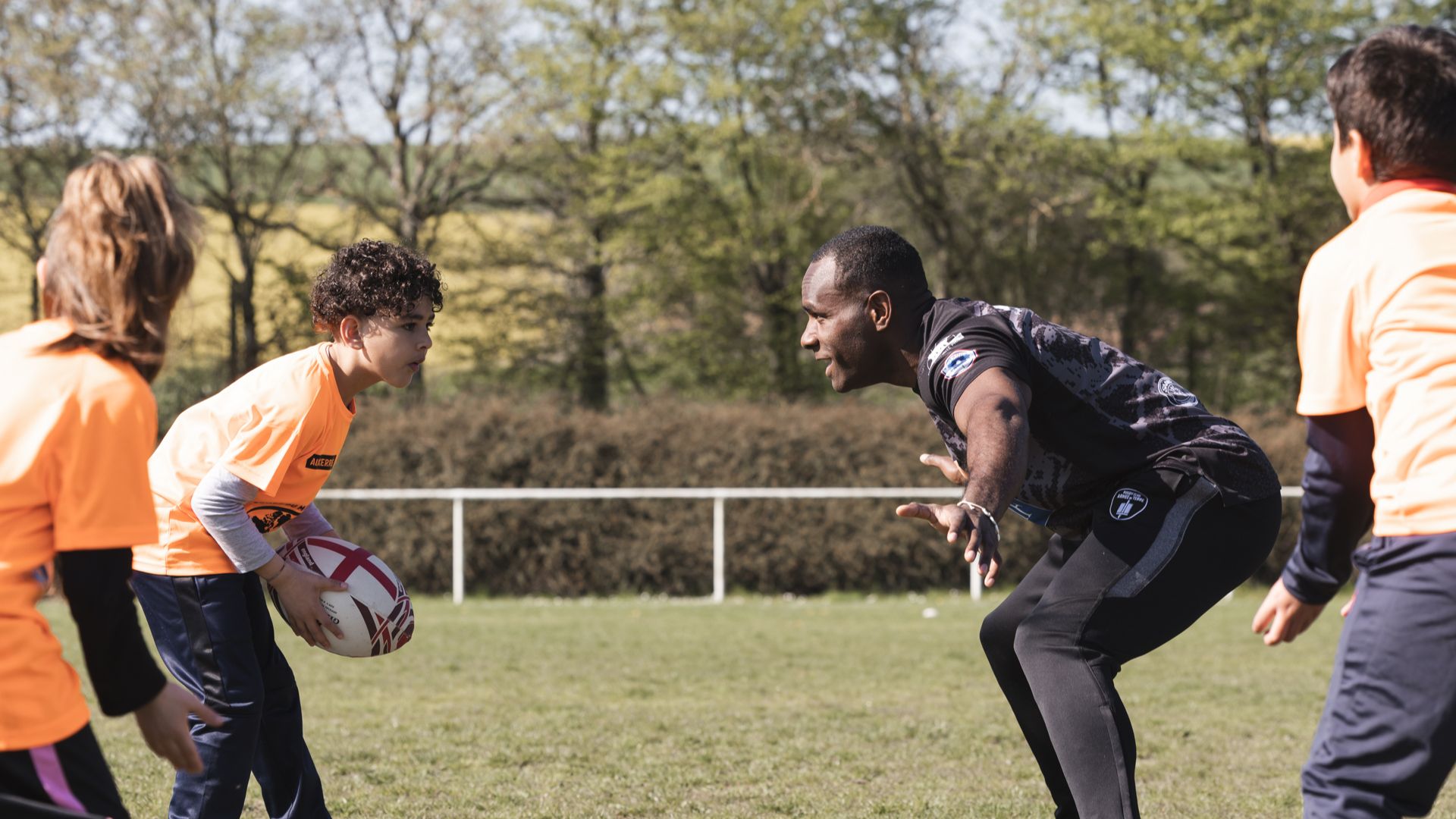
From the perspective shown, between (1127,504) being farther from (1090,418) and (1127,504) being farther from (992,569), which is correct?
(992,569)

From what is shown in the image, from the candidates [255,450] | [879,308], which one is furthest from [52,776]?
[879,308]

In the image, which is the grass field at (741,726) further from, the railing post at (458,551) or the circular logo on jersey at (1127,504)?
the railing post at (458,551)

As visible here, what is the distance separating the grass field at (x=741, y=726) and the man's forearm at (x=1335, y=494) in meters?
2.78

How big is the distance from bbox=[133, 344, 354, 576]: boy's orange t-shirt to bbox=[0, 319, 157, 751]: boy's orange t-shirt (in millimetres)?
1313

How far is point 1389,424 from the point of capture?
2723mm

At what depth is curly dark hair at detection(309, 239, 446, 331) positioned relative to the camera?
4.26 m

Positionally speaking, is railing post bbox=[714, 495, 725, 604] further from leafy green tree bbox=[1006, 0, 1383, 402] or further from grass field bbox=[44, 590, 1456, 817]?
leafy green tree bbox=[1006, 0, 1383, 402]

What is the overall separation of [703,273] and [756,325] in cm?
177

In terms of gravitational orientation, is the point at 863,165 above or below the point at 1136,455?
above

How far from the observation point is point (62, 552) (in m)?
2.49

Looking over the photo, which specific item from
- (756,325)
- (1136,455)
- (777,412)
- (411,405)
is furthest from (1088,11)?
(1136,455)

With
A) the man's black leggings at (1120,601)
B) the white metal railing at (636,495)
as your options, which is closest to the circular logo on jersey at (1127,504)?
the man's black leggings at (1120,601)

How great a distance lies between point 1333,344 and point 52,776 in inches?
103

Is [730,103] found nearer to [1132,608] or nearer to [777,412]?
[777,412]
